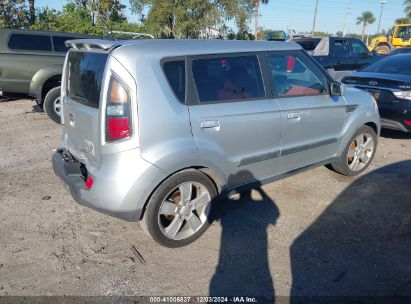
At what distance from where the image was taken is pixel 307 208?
13.2 feet

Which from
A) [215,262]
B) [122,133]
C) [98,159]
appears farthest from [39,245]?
[215,262]

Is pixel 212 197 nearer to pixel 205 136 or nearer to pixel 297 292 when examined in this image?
pixel 205 136

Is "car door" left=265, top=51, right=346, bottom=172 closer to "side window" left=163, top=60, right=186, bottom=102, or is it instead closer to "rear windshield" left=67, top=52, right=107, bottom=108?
"side window" left=163, top=60, right=186, bottom=102

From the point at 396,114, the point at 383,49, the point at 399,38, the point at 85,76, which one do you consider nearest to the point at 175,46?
the point at 85,76

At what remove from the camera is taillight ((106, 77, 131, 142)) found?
280cm

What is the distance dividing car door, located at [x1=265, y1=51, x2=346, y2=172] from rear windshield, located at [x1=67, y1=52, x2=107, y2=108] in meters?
1.66

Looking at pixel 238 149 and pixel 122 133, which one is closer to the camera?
pixel 122 133

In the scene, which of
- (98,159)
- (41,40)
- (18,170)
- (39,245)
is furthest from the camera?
(41,40)

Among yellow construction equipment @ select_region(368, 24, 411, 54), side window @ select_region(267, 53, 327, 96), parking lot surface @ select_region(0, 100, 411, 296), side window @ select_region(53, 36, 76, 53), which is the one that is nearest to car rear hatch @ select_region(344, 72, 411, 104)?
parking lot surface @ select_region(0, 100, 411, 296)

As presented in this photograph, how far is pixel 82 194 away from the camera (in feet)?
10.1

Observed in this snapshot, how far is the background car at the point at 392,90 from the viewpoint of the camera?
5953 millimetres

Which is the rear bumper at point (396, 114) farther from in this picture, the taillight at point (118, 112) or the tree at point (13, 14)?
the tree at point (13, 14)

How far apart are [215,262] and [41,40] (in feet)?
22.3

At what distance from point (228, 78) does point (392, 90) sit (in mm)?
4007
